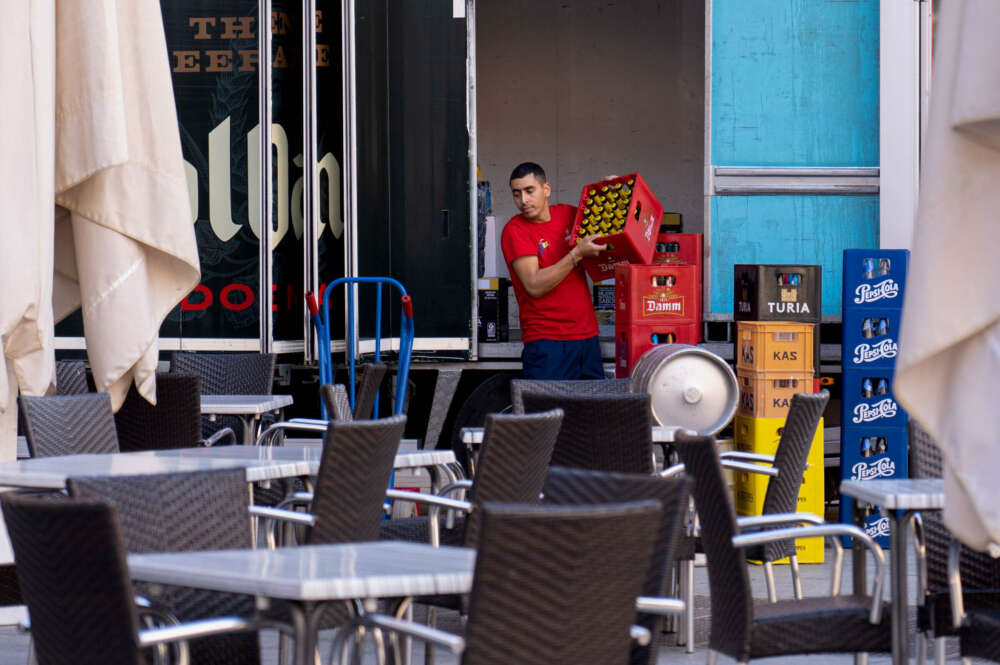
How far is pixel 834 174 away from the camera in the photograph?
8578 mm

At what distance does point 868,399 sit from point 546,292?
1728mm

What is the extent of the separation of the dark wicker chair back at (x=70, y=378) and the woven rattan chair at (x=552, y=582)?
14.3 ft

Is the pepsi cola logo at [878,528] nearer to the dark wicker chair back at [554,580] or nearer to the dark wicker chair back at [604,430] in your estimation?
the dark wicker chair back at [604,430]

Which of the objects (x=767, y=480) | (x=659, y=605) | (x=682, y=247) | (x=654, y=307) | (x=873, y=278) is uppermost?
(x=682, y=247)

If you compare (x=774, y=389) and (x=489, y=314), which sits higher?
(x=489, y=314)

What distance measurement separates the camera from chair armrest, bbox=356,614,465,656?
98.4 inches

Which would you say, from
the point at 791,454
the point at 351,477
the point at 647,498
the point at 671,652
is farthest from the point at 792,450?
the point at 647,498

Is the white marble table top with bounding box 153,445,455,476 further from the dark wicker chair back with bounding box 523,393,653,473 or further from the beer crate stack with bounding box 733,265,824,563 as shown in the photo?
the beer crate stack with bounding box 733,265,824,563

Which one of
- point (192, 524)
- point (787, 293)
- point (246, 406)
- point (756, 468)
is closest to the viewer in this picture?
point (192, 524)

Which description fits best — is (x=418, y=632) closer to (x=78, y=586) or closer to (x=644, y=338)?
(x=78, y=586)

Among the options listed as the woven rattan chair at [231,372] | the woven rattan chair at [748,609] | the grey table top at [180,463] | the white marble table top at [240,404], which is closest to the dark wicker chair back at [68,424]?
the grey table top at [180,463]

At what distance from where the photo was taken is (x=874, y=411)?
7863 millimetres

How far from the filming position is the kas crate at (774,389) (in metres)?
7.57

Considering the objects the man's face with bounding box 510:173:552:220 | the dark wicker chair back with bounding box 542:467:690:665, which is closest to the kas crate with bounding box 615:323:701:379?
the man's face with bounding box 510:173:552:220
